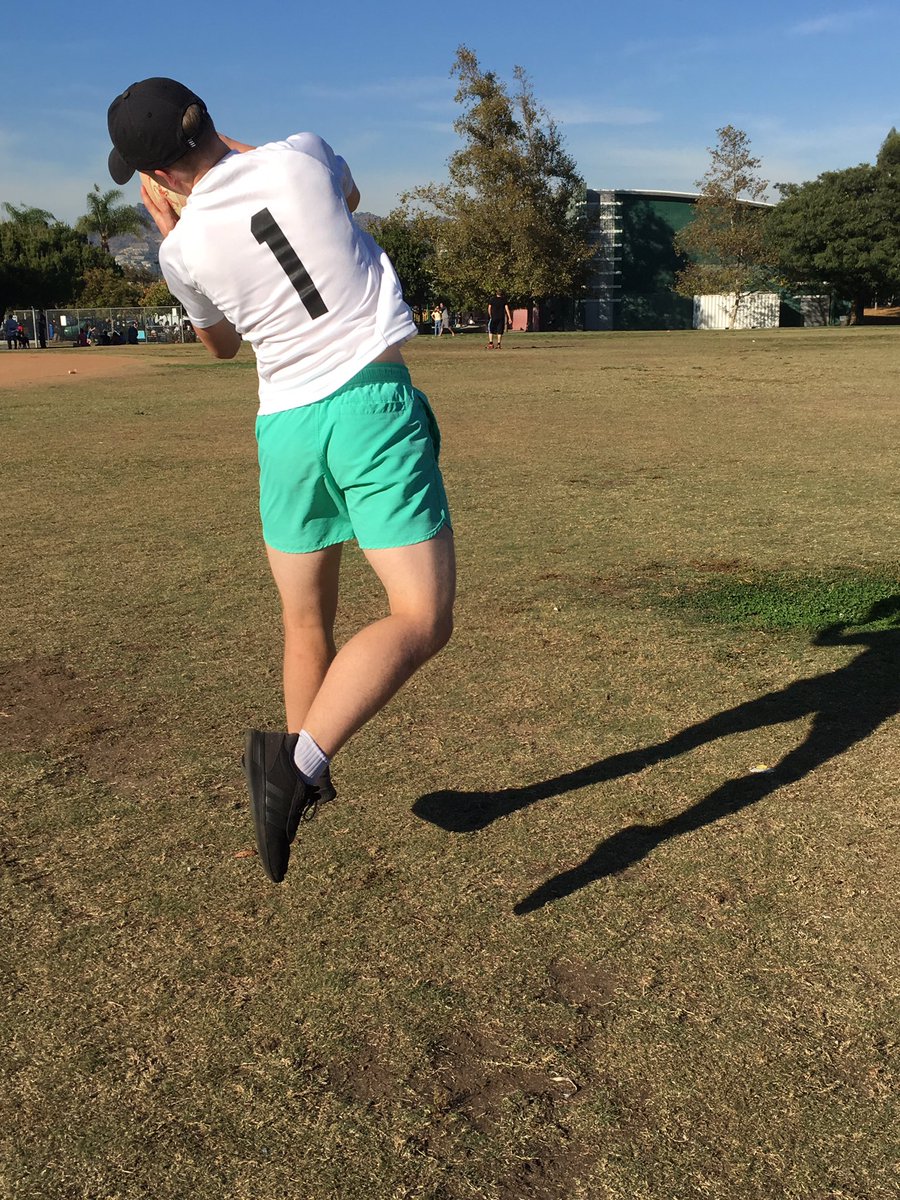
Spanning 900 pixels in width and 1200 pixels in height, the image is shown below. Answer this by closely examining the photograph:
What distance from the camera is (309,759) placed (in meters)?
2.93

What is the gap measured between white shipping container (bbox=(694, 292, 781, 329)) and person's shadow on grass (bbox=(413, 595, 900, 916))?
8006 centimetres

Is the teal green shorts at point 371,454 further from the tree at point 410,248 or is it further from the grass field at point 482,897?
the tree at point 410,248

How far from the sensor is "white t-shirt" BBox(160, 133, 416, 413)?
9.28 feet

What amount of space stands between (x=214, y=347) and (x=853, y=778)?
239cm

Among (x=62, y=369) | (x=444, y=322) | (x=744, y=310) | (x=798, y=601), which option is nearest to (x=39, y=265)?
(x=444, y=322)

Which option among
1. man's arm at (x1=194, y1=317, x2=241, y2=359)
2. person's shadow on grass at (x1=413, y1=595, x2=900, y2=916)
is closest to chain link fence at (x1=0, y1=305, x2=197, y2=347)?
person's shadow on grass at (x1=413, y1=595, x2=900, y2=916)

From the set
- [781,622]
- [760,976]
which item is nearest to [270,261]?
[760,976]

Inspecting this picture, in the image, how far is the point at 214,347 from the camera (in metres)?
3.35

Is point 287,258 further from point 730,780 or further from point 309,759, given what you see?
point 730,780

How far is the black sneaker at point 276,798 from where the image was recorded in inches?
114

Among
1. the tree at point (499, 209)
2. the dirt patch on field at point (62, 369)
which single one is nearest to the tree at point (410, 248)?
the tree at point (499, 209)

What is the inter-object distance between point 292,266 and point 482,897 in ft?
5.43

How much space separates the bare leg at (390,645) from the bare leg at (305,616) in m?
0.35

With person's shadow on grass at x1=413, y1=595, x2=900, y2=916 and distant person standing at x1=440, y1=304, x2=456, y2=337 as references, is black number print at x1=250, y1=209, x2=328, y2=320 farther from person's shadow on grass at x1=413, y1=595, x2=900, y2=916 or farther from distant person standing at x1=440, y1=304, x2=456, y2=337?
distant person standing at x1=440, y1=304, x2=456, y2=337
